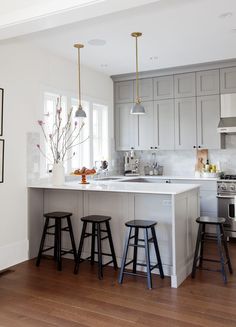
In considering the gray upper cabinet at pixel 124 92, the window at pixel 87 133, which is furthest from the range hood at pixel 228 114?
the window at pixel 87 133

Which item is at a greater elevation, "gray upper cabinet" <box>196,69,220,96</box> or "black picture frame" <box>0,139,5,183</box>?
"gray upper cabinet" <box>196,69,220,96</box>

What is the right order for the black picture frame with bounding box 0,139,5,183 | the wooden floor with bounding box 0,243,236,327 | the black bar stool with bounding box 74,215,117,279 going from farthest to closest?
1. the black picture frame with bounding box 0,139,5,183
2. the black bar stool with bounding box 74,215,117,279
3. the wooden floor with bounding box 0,243,236,327

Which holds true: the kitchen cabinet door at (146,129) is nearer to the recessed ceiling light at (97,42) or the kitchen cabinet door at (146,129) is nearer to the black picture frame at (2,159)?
the recessed ceiling light at (97,42)

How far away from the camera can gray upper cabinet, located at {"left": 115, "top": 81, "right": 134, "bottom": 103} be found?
6.29 meters

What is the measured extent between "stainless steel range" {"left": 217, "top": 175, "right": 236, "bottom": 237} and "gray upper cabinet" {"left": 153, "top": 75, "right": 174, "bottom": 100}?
1.79 meters

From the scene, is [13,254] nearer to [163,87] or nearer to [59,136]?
[59,136]

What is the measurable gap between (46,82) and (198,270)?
125 inches

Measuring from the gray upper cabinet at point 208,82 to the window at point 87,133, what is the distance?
5.65 ft

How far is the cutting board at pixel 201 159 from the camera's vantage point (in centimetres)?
607

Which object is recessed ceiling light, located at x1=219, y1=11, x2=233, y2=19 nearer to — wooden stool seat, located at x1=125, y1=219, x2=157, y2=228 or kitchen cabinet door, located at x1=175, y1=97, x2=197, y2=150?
kitchen cabinet door, located at x1=175, y1=97, x2=197, y2=150

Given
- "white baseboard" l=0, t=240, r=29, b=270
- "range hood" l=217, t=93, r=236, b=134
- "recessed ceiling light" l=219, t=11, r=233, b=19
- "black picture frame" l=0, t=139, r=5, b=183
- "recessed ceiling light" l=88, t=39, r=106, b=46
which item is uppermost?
"recessed ceiling light" l=219, t=11, r=233, b=19

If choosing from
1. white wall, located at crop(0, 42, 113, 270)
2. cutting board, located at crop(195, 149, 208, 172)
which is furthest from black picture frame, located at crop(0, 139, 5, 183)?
cutting board, located at crop(195, 149, 208, 172)

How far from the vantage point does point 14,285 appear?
3.48 meters

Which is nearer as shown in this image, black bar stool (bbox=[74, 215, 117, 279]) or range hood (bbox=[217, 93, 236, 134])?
black bar stool (bbox=[74, 215, 117, 279])
